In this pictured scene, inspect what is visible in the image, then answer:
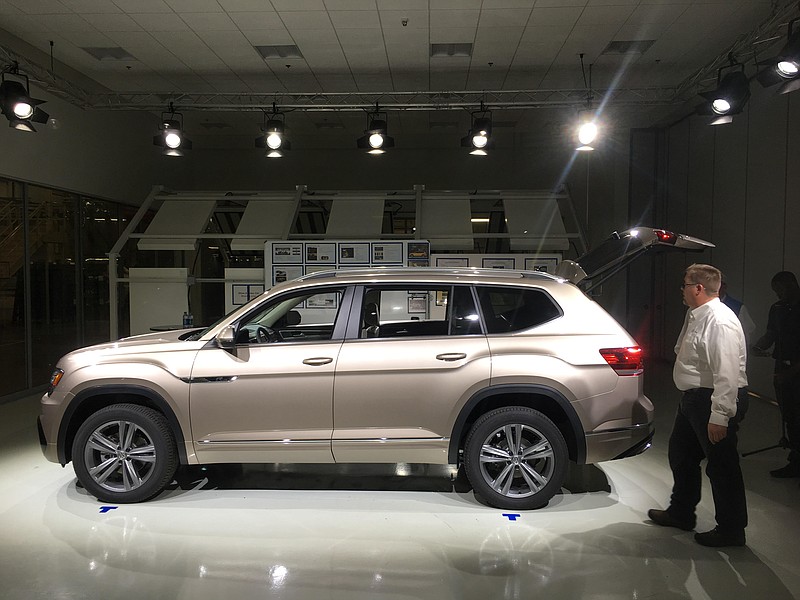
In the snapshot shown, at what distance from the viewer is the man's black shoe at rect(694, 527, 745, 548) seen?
3336mm

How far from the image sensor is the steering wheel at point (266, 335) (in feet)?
13.3

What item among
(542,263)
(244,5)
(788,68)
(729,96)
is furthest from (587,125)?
(244,5)

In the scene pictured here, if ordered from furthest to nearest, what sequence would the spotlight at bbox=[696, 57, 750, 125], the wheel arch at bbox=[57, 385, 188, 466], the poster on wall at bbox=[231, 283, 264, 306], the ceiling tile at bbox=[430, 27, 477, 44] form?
1. the poster on wall at bbox=[231, 283, 264, 306]
2. the ceiling tile at bbox=[430, 27, 477, 44]
3. the spotlight at bbox=[696, 57, 750, 125]
4. the wheel arch at bbox=[57, 385, 188, 466]

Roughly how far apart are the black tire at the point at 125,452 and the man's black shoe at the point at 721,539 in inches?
138

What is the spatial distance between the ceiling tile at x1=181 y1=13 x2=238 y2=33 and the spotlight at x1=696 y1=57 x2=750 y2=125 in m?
5.73

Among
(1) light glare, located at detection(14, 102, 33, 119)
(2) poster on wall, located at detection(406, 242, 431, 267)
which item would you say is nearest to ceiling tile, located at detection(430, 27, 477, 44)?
(2) poster on wall, located at detection(406, 242, 431, 267)

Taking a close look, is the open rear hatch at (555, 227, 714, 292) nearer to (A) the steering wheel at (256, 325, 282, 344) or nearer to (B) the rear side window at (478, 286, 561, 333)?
(B) the rear side window at (478, 286, 561, 333)

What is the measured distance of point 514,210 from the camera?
29.2 ft

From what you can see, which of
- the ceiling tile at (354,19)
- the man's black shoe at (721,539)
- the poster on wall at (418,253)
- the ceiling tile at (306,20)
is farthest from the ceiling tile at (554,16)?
the man's black shoe at (721,539)

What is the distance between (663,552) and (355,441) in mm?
1993

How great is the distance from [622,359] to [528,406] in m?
0.70

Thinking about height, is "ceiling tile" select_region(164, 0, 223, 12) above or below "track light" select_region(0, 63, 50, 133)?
above

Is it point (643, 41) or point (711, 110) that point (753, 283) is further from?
point (643, 41)

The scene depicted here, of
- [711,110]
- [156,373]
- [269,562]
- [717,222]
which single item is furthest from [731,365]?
[717,222]
